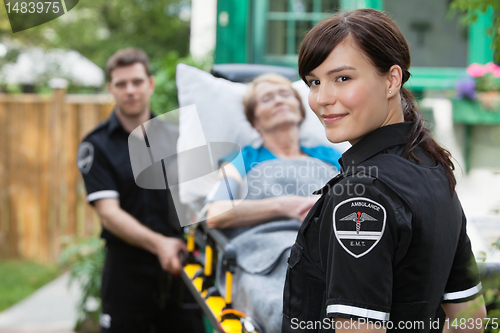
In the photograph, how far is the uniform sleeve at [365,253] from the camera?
0.88m

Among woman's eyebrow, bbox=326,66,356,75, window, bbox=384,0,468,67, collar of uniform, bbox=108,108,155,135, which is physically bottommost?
collar of uniform, bbox=108,108,155,135

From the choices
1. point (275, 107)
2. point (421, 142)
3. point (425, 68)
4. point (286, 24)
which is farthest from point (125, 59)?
point (425, 68)

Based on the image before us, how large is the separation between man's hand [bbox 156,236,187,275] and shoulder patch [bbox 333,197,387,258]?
5.11 feet

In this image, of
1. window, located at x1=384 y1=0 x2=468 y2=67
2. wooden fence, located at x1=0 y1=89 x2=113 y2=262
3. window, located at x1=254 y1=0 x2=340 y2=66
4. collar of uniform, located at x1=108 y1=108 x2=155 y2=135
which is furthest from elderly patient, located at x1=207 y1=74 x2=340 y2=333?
wooden fence, located at x1=0 y1=89 x2=113 y2=262

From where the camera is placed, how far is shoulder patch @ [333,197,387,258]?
88cm

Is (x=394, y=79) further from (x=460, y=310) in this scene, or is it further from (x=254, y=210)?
(x=254, y=210)

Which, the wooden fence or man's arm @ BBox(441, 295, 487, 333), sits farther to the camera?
the wooden fence

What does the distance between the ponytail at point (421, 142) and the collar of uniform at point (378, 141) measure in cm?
2

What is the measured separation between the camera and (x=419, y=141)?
1.06 meters

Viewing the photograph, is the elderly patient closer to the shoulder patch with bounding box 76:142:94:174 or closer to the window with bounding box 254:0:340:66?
the shoulder patch with bounding box 76:142:94:174

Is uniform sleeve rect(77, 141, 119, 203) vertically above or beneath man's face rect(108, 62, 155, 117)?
beneath

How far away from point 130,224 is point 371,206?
1.75m

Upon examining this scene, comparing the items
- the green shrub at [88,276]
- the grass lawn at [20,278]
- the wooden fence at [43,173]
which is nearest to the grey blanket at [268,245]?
the green shrub at [88,276]

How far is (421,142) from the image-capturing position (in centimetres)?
107
